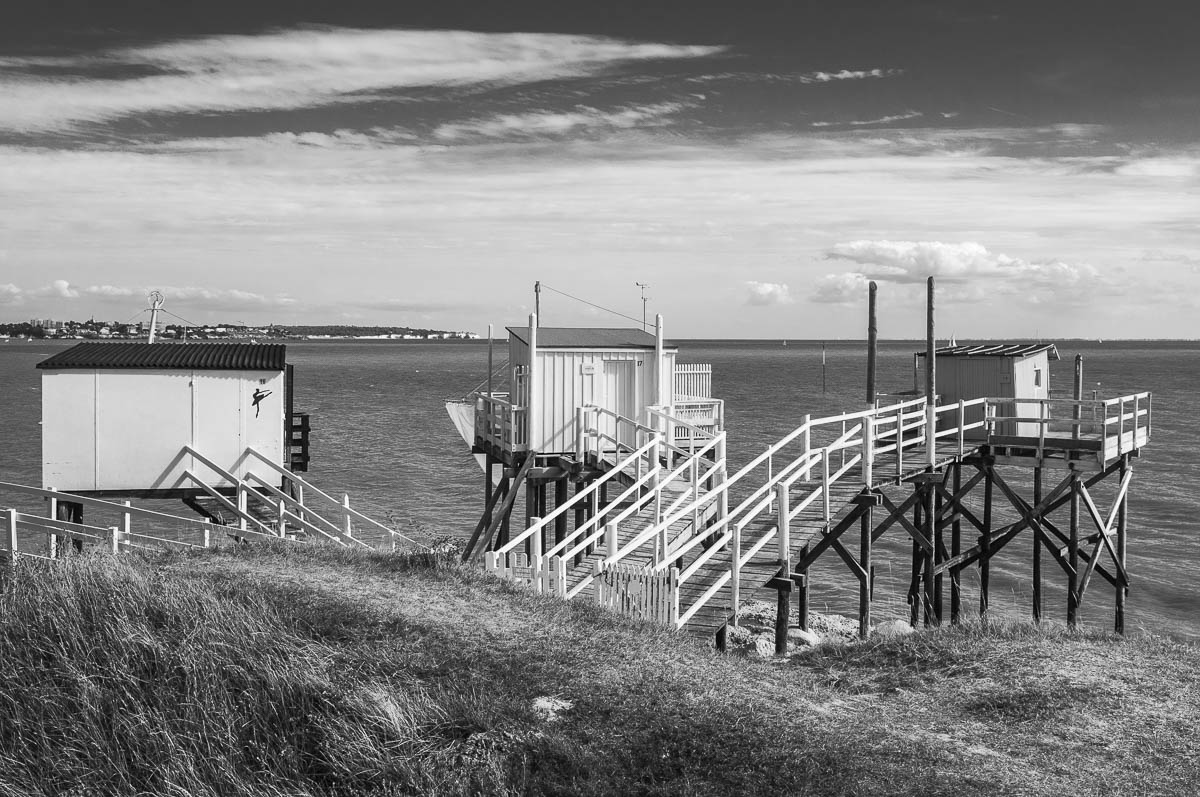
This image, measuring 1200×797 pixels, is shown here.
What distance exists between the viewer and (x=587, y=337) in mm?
21953

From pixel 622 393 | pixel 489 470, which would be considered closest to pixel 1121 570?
pixel 622 393

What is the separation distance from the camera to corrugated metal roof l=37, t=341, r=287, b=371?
778 inches

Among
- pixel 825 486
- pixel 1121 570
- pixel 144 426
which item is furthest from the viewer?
pixel 1121 570

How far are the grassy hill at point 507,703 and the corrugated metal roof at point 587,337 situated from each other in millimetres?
9715

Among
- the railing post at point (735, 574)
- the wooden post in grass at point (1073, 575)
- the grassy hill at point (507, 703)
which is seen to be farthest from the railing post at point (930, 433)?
the grassy hill at point (507, 703)

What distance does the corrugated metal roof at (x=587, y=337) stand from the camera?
21.3 metres

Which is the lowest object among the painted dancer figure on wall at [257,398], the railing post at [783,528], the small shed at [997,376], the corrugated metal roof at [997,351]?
the railing post at [783,528]

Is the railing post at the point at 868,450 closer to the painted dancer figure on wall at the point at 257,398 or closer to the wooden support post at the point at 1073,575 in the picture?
the wooden support post at the point at 1073,575

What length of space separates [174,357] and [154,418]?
1.20 metres

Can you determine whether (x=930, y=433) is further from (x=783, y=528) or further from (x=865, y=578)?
(x=783, y=528)

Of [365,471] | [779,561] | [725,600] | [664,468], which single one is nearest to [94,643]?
[725,600]

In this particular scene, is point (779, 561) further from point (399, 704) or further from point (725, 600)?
point (399, 704)

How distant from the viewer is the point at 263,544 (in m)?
16.1

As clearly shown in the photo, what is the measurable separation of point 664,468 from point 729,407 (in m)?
59.2
